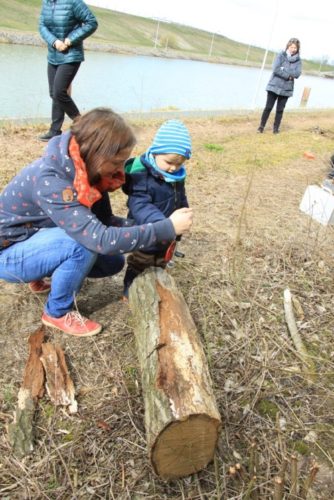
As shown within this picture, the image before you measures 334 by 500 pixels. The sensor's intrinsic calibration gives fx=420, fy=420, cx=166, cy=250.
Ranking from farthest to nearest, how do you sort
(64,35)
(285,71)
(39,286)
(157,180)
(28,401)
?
(285,71) → (64,35) → (39,286) → (157,180) → (28,401)

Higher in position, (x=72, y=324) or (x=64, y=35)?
(x=64, y=35)

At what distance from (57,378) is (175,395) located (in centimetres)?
67

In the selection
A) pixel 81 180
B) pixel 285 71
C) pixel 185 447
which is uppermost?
pixel 285 71

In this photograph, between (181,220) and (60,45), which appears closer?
(181,220)

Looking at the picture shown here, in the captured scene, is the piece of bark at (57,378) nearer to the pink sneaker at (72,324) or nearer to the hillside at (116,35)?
the pink sneaker at (72,324)

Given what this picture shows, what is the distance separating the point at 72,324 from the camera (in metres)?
2.21

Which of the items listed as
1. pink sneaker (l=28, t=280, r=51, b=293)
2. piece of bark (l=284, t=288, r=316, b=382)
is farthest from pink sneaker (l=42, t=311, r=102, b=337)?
piece of bark (l=284, t=288, r=316, b=382)

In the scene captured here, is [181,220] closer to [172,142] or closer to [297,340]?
[172,142]

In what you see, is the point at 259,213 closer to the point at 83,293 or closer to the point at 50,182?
the point at 83,293

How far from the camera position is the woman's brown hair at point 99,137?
6.05 feet

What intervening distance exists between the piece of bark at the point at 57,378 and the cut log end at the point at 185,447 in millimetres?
515

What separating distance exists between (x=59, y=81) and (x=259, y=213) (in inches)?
108

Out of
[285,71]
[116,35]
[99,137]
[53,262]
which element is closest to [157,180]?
[99,137]

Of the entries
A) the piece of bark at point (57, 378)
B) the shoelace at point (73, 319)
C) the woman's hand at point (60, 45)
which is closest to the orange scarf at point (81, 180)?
the shoelace at point (73, 319)
